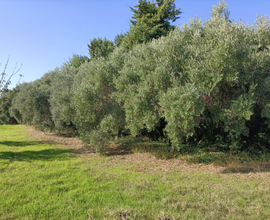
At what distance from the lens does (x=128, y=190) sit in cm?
693

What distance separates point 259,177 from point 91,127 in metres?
10.3

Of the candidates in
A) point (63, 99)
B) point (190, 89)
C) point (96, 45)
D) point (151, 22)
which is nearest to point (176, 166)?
point (190, 89)

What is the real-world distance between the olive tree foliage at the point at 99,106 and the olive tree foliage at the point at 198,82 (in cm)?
138

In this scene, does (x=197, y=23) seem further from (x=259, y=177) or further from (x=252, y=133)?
(x=259, y=177)

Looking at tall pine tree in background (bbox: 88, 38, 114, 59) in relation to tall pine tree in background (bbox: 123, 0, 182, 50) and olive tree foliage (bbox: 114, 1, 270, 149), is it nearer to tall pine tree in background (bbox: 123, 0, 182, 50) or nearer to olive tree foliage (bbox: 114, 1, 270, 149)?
tall pine tree in background (bbox: 123, 0, 182, 50)

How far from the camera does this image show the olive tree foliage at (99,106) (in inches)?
492

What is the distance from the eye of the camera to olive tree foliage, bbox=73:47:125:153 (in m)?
12.5

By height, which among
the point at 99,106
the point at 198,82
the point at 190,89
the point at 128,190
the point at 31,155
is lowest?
the point at 128,190

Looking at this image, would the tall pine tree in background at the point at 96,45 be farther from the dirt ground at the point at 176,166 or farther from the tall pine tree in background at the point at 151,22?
the dirt ground at the point at 176,166

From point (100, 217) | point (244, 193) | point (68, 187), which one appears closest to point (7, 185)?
point (68, 187)

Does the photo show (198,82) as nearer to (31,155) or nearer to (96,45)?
(31,155)

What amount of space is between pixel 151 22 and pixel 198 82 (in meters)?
18.5

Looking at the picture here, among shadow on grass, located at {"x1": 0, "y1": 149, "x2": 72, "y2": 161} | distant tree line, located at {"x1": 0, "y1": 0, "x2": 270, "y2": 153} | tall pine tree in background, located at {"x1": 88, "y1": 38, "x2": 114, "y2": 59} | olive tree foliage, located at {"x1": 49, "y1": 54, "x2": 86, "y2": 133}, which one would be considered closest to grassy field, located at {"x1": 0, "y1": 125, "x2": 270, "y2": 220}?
shadow on grass, located at {"x1": 0, "y1": 149, "x2": 72, "y2": 161}

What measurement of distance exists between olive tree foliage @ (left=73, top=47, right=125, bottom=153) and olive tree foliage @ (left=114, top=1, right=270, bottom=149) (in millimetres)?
1379
